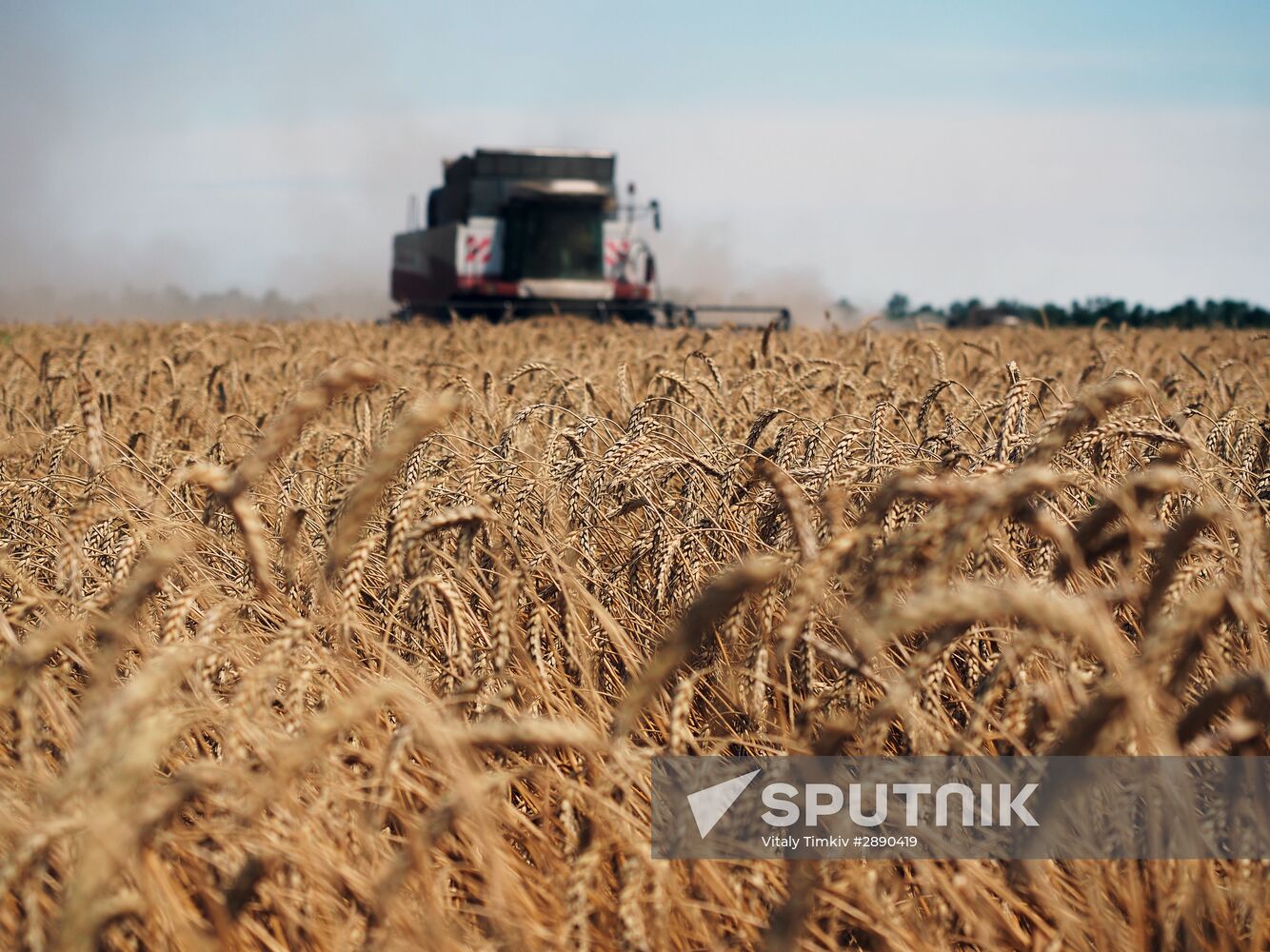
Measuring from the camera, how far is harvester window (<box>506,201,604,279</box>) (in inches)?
691

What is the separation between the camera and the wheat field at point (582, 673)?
3.40 feet

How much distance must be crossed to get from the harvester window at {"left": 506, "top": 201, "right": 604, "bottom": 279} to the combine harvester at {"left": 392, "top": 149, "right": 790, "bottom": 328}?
0.01 meters

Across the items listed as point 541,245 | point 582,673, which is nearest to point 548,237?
point 541,245

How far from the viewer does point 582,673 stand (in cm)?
197

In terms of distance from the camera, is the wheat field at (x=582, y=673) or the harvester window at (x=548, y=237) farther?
the harvester window at (x=548, y=237)

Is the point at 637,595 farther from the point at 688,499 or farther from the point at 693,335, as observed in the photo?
the point at 693,335

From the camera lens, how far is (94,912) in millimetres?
897

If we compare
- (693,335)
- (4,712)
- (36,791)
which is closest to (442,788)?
(36,791)

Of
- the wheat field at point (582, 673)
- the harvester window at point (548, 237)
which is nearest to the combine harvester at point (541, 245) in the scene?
the harvester window at point (548, 237)

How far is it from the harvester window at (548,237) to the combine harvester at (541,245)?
14mm

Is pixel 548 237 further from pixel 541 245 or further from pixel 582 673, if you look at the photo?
pixel 582 673

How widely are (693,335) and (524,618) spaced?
16.9 feet

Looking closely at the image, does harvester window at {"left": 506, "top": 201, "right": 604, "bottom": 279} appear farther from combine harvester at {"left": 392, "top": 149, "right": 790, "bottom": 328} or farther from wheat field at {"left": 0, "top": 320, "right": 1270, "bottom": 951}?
wheat field at {"left": 0, "top": 320, "right": 1270, "bottom": 951}

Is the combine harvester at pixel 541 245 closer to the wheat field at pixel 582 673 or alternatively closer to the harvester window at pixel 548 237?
the harvester window at pixel 548 237
